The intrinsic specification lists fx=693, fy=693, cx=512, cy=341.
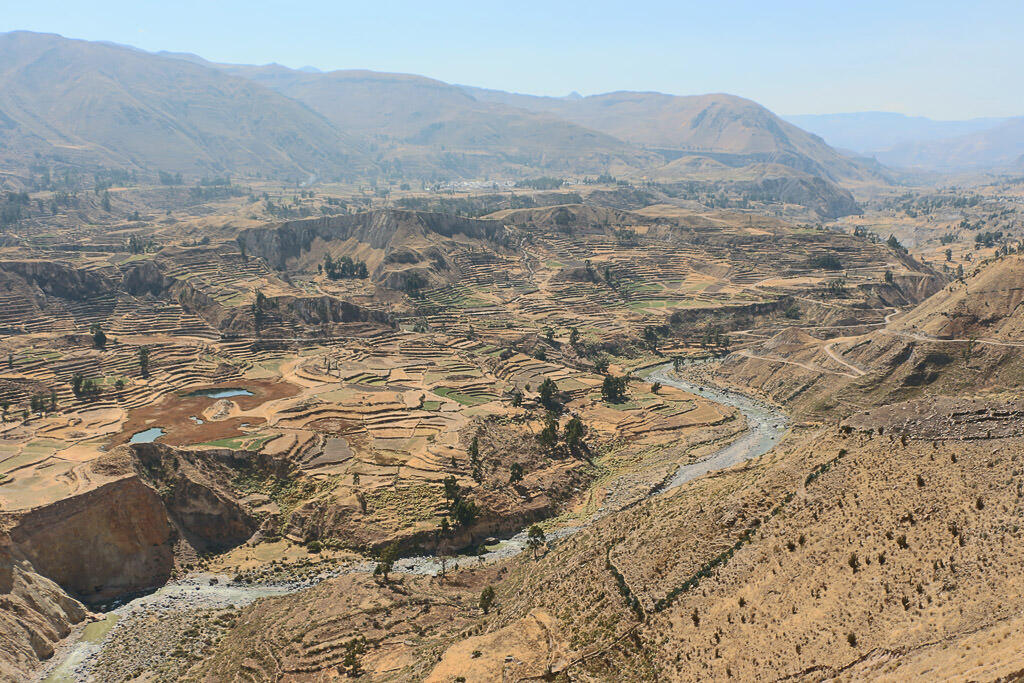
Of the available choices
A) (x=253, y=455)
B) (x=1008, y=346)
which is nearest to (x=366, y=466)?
(x=253, y=455)

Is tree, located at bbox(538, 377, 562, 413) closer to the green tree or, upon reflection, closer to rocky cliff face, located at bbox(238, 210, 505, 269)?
the green tree

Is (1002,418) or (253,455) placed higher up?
(1002,418)

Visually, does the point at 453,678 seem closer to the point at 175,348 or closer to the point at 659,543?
the point at 659,543

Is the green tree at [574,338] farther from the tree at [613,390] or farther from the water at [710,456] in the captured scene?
the tree at [613,390]

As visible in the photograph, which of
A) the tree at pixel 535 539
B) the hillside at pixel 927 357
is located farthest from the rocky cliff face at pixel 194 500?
the hillside at pixel 927 357

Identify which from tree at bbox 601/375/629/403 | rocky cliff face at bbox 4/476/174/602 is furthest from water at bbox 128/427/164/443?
tree at bbox 601/375/629/403

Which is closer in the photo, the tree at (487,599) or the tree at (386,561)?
the tree at (487,599)
